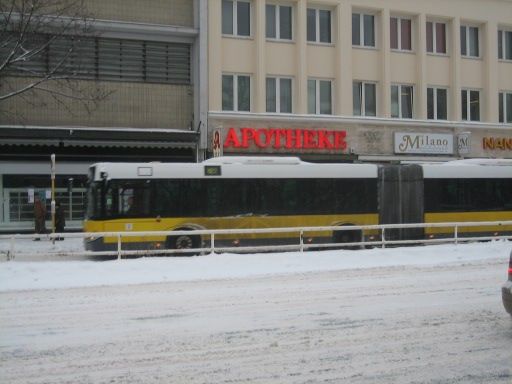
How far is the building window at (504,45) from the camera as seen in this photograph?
30766mm

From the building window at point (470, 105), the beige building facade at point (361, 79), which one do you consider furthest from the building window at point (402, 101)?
the building window at point (470, 105)

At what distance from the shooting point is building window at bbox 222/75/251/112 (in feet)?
84.1

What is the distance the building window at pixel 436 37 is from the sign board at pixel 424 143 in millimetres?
4329

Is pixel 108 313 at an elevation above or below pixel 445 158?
below

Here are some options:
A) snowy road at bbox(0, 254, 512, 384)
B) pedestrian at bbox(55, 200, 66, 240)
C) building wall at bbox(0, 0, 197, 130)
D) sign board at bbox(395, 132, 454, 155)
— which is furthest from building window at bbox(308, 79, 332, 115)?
snowy road at bbox(0, 254, 512, 384)

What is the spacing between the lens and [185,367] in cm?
610

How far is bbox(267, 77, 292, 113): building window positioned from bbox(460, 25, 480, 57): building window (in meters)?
9.57

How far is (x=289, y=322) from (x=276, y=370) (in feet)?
7.11

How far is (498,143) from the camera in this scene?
29.7 meters

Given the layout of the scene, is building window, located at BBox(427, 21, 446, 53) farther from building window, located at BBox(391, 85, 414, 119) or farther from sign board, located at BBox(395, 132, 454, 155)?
sign board, located at BBox(395, 132, 454, 155)

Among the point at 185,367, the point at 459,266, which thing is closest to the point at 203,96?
the point at 459,266

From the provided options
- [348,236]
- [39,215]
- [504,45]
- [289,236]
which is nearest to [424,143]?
[504,45]

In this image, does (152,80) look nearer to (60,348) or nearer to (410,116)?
(410,116)

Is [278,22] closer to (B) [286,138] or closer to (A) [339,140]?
(B) [286,138]
